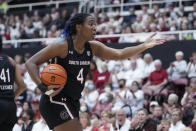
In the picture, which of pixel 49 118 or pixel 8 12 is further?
pixel 8 12

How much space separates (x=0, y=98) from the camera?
619 centimetres

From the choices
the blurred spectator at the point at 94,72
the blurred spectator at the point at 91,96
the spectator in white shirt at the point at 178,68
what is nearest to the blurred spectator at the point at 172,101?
the spectator in white shirt at the point at 178,68

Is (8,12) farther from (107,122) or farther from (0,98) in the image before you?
(0,98)

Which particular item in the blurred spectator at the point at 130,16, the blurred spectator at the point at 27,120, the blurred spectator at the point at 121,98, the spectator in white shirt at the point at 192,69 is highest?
the blurred spectator at the point at 130,16

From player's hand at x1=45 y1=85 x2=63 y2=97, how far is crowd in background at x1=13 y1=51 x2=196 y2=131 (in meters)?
4.16

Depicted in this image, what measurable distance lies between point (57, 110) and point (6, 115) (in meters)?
0.72

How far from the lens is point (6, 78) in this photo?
627 cm

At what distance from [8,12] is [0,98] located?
51.2 ft

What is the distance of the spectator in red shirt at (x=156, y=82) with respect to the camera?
12148mm

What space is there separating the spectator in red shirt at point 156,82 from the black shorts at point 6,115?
20.8ft

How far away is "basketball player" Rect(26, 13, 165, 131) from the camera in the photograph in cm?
583

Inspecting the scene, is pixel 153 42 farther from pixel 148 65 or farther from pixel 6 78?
pixel 148 65

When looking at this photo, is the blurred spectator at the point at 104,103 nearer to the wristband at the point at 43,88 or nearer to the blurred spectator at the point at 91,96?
the blurred spectator at the point at 91,96

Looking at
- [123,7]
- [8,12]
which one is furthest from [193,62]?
[8,12]
